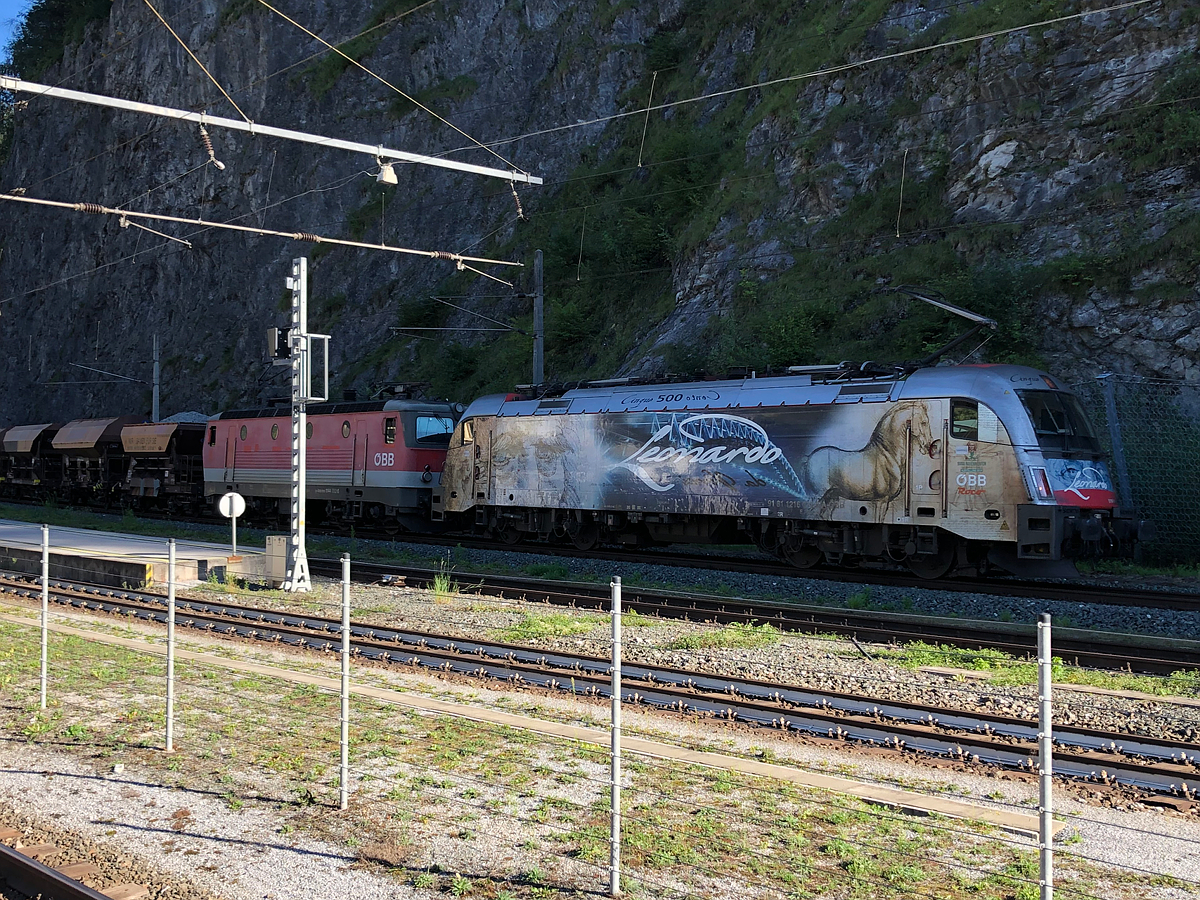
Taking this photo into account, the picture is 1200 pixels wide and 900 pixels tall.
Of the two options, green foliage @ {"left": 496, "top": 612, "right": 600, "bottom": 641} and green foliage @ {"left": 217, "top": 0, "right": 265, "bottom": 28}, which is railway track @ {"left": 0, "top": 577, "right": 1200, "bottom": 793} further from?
green foliage @ {"left": 217, "top": 0, "right": 265, "bottom": 28}

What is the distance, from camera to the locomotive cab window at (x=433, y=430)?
93.0ft

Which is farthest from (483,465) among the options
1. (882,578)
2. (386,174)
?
(882,578)

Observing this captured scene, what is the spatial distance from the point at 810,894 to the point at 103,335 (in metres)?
72.1

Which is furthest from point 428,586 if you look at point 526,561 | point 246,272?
point 246,272

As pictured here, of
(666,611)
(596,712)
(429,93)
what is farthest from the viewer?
(429,93)

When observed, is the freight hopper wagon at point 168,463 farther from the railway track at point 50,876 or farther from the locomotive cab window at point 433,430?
the railway track at point 50,876

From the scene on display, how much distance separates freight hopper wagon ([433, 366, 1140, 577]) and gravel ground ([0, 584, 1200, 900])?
9534mm

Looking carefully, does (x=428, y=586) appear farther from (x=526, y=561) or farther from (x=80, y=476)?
(x=80, y=476)

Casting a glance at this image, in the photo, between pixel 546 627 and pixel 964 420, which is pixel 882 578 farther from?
pixel 546 627

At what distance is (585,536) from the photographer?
24953mm

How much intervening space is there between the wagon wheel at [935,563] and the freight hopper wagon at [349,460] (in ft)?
44.7

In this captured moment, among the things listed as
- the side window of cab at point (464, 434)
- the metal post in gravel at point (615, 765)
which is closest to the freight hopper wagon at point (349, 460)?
the side window of cab at point (464, 434)

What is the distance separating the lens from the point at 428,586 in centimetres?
1914

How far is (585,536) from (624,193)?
2282 cm
